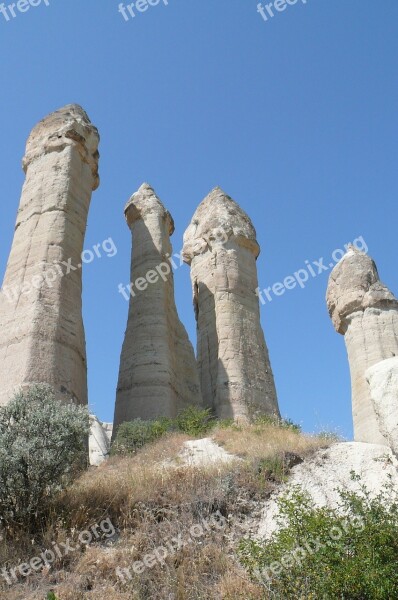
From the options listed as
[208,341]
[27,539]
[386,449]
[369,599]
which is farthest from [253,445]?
[208,341]

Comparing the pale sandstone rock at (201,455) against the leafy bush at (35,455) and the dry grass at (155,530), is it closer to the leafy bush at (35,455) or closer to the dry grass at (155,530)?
the dry grass at (155,530)

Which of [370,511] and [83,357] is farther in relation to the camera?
[83,357]

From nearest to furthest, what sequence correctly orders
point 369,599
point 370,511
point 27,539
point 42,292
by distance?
point 369,599
point 370,511
point 27,539
point 42,292

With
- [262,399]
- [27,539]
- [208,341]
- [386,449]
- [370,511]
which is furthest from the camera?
[208,341]

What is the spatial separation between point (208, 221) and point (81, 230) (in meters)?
6.69

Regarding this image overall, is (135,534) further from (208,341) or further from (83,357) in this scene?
(208,341)

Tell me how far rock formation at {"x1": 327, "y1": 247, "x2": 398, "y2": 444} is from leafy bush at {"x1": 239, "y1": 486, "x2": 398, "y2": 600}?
1213 centimetres

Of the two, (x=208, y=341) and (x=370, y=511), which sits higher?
(x=208, y=341)

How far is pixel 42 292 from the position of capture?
40.2ft

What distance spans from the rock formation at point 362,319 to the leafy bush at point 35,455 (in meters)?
11.9

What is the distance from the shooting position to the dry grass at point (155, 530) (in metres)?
6.28

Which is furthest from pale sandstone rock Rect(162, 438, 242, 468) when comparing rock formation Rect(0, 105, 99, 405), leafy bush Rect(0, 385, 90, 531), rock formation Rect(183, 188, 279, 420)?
rock formation Rect(183, 188, 279, 420)

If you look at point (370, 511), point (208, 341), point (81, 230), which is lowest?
point (370, 511)

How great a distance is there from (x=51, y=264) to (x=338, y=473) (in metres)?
7.32
